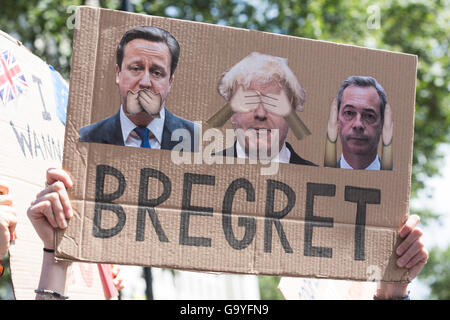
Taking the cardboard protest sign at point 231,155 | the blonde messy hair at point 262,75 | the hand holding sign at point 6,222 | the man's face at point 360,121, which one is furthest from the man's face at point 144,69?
the man's face at point 360,121

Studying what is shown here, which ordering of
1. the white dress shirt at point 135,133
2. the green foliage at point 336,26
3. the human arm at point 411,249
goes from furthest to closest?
the green foliage at point 336,26 < the human arm at point 411,249 < the white dress shirt at point 135,133

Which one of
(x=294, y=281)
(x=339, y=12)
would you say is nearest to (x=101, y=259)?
(x=294, y=281)

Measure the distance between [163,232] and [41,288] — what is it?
41 cm

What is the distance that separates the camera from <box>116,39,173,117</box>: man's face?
1.85 meters

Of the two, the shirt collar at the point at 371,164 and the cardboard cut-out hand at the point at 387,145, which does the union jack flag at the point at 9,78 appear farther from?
the cardboard cut-out hand at the point at 387,145

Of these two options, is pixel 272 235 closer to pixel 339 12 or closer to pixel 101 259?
pixel 101 259

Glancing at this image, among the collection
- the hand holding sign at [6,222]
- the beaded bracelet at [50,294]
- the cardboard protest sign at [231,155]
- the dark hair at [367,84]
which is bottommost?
the beaded bracelet at [50,294]

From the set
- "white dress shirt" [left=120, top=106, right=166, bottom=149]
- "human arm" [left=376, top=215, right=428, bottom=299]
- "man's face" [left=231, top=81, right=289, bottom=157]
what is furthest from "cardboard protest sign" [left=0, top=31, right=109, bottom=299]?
"human arm" [left=376, top=215, right=428, bottom=299]

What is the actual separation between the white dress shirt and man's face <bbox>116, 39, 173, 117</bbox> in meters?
0.05

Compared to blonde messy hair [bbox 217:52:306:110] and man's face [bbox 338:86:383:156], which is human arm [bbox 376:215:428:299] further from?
blonde messy hair [bbox 217:52:306:110]

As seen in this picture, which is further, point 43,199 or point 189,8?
point 189,8

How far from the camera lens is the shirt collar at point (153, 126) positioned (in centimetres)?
183

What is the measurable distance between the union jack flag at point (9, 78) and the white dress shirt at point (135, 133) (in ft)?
1.70

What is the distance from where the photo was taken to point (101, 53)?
184 centimetres
